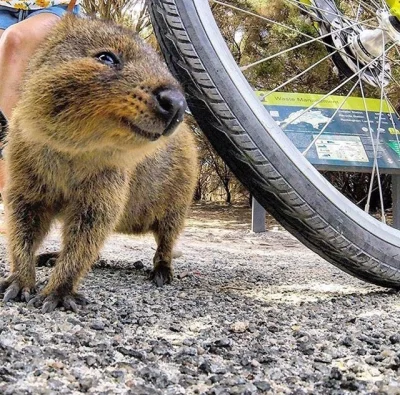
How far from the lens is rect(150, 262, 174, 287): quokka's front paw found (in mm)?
2285

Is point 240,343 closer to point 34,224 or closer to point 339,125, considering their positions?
point 34,224

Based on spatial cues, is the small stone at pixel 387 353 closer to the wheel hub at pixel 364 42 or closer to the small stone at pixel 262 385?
the small stone at pixel 262 385

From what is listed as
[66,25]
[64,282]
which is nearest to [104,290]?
[64,282]

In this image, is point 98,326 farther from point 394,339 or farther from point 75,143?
point 394,339

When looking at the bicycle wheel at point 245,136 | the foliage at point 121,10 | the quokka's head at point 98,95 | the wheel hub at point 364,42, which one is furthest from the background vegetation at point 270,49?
the quokka's head at point 98,95

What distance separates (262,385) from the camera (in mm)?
1127

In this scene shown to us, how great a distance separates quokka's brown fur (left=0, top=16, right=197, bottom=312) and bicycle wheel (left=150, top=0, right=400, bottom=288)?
0.11m

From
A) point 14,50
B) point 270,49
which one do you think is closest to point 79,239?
point 14,50

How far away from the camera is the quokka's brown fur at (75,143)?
159 cm

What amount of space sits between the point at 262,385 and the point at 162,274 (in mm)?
1255

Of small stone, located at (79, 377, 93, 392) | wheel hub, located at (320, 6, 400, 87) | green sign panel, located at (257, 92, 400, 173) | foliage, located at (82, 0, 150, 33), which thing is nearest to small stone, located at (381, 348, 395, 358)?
small stone, located at (79, 377, 93, 392)

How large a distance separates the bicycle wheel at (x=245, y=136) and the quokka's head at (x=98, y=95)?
0.11m

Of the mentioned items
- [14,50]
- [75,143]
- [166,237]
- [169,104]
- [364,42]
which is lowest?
[166,237]

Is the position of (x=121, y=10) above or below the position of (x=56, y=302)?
above
